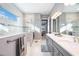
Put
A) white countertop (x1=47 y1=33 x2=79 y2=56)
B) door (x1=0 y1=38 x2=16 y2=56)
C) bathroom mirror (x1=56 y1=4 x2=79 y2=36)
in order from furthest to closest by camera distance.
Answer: bathroom mirror (x1=56 y1=4 x2=79 y2=36) < door (x1=0 y1=38 x2=16 y2=56) < white countertop (x1=47 y1=33 x2=79 y2=56)

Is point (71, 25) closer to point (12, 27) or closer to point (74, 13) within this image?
point (74, 13)

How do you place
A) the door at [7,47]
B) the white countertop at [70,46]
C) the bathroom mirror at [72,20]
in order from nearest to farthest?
the white countertop at [70,46], the door at [7,47], the bathroom mirror at [72,20]

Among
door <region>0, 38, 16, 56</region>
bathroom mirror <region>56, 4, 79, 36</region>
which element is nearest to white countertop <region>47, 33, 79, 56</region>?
bathroom mirror <region>56, 4, 79, 36</region>

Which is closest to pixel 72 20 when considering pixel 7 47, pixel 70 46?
pixel 70 46

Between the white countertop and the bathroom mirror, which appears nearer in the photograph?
the white countertop

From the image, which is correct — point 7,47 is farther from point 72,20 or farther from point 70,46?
point 72,20

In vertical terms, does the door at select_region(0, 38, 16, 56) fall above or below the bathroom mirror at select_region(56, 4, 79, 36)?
below

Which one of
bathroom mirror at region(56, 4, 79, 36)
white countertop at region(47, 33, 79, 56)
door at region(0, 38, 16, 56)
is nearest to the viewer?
white countertop at region(47, 33, 79, 56)

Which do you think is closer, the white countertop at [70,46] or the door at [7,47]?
the white countertop at [70,46]

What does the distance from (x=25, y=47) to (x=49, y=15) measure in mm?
1877

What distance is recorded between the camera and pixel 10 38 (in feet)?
4.93

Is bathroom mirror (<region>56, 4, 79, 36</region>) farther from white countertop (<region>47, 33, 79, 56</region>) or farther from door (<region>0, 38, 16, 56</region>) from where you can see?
door (<region>0, 38, 16, 56</region>)

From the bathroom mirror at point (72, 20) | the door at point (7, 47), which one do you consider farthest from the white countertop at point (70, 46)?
the door at point (7, 47)

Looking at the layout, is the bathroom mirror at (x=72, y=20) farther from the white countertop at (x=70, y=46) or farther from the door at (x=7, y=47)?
the door at (x=7, y=47)
